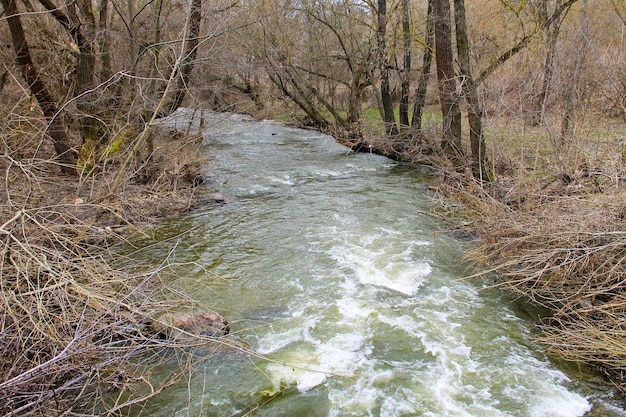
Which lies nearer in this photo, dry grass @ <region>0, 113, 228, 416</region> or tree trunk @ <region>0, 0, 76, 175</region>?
dry grass @ <region>0, 113, 228, 416</region>

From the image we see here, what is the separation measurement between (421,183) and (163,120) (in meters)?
7.13

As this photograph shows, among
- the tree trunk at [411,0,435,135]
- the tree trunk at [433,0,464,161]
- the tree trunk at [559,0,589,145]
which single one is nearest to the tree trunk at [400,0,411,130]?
the tree trunk at [411,0,435,135]

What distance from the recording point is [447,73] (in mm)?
11344

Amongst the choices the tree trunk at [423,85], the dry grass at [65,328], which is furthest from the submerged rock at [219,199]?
the tree trunk at [423,85]

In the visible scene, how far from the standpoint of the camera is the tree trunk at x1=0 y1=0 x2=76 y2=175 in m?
9.47

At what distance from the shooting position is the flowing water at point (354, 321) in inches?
179

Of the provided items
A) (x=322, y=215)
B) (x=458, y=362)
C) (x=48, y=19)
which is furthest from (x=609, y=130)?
(x=48, y=19)

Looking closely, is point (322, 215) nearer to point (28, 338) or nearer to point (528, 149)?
point (528, 149)

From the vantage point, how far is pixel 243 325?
19.3 ft

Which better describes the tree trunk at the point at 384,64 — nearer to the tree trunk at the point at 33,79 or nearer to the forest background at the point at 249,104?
the forest background at the point at 249,104

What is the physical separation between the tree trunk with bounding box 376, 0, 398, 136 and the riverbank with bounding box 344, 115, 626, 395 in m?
8.03

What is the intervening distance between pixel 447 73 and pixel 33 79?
9939mm

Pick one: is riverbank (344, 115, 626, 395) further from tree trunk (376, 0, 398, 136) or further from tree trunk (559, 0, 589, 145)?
tree trunk (376, 0, 398, 136)

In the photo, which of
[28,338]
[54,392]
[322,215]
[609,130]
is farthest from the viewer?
[322,215]
